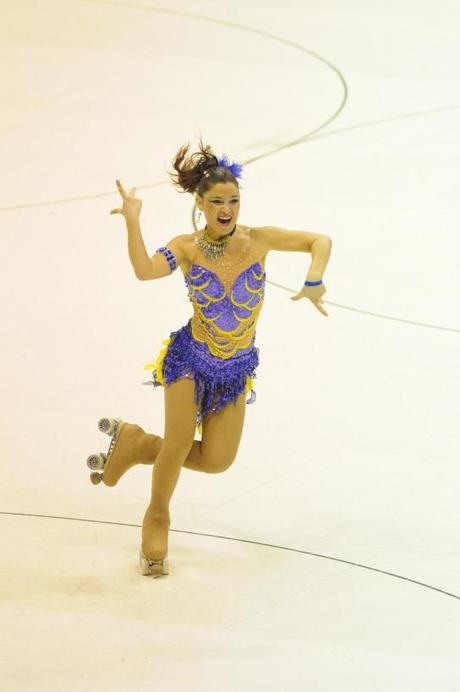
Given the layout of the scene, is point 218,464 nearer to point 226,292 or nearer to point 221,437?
point 221,437

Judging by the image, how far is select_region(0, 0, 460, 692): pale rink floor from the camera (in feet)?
11.7

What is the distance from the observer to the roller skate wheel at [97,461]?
4.09m

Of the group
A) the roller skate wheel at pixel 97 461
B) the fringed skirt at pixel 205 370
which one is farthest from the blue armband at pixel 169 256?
the roller skate wheel at pixel 97 461

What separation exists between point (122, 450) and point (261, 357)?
1411mm

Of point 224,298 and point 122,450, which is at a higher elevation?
point 224,298

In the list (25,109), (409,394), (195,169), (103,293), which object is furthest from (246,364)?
(25,109)

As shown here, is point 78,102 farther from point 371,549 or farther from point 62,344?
Result: point 371,549

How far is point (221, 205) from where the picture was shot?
3725 mm

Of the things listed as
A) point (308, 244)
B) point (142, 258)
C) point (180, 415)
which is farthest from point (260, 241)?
point (180, 415)

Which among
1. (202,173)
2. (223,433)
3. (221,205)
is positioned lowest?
(223,433)

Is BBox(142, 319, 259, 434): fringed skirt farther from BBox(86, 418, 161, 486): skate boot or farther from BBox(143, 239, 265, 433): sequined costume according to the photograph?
BBox(86, 418, 161, 486): skate boot

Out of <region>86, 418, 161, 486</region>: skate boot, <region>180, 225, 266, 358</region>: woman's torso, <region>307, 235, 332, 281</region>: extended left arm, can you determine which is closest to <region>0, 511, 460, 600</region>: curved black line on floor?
<region>86, 418, 161, 486</region>: skate boot

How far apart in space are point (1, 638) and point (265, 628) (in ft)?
2.50

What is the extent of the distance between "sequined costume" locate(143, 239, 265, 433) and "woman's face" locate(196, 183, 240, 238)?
105 mm
